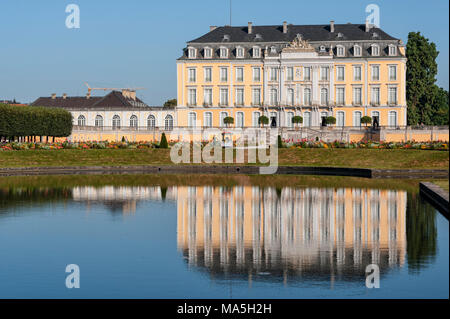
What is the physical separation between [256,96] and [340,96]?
9028mm

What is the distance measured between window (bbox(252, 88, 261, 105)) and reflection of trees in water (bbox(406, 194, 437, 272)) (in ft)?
176

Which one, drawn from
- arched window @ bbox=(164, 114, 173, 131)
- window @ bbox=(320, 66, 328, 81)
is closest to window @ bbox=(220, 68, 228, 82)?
arched window @ bbox=(164, 114, 173, 131)

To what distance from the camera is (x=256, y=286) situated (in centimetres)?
1163

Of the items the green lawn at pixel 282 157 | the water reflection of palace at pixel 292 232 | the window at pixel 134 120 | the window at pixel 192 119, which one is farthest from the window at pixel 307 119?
the water reflection of palace at pixel 292 232

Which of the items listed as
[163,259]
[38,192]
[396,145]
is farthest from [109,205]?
[396,145]

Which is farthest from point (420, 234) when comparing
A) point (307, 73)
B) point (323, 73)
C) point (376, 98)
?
point (307, 73)

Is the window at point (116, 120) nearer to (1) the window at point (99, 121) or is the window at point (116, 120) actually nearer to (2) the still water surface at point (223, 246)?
(1) the window at point (99, 121)

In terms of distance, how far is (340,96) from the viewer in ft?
246

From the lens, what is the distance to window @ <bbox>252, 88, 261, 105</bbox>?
76375 millimetres

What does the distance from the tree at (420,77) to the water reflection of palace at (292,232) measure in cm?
4943

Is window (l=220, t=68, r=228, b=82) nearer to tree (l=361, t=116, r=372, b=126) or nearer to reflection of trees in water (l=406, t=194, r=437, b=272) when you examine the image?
tree (l=361, t=116, r=372, b=126)

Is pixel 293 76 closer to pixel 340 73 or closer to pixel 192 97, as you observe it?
pixel 340 73
